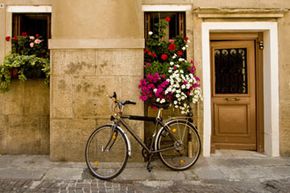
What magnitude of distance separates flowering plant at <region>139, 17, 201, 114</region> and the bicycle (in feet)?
0.75

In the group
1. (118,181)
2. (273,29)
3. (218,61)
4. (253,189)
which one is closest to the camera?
(253,189)

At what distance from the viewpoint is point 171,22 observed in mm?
6254

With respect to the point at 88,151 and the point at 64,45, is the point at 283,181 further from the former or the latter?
the point at 64,45

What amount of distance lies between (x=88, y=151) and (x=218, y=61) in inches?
139

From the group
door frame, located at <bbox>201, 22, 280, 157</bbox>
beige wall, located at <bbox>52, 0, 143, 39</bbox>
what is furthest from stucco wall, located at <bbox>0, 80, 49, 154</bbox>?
door frame, located at <bbox>201, 22, 280, 157</bbox>

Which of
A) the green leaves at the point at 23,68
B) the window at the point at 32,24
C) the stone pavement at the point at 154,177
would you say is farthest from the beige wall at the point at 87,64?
the window at the point at 32,24

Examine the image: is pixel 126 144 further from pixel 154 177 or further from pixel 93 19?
pixel 93 19

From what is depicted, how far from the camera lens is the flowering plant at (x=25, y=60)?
19.0 ft

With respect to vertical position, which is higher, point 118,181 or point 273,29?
point 273,29

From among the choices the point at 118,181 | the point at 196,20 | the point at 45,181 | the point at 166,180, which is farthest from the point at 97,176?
the point at 196,20

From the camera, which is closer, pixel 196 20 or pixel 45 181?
pixel 45 181

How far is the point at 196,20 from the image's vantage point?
6008 mm

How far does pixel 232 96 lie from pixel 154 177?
2.84 metres

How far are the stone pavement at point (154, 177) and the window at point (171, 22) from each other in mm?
2681
